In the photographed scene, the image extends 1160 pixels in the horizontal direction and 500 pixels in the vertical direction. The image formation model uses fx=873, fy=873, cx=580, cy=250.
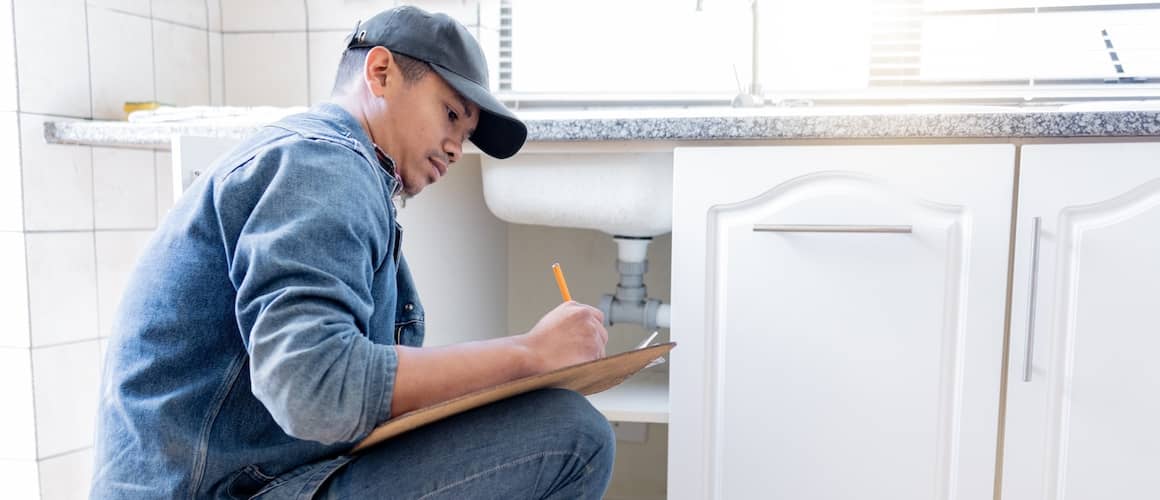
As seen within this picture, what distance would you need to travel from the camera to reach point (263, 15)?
73.8 inches

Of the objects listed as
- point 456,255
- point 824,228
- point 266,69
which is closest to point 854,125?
point 824,228

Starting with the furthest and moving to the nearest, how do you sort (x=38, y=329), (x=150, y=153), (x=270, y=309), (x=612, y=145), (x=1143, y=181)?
(x=150, y=153) < (x=38, y=329) < (x=612, y=145) < (x=1143, y=181) < (x=270, y=309)

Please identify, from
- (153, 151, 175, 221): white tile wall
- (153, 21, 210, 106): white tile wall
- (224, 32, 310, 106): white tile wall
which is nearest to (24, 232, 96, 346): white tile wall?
(153, 151, 175, 221): white tile wall

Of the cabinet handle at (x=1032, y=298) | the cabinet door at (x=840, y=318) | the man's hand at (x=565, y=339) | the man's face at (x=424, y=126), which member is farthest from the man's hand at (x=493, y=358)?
the cabinet handle at (x=1032, y=298)

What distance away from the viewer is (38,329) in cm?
153

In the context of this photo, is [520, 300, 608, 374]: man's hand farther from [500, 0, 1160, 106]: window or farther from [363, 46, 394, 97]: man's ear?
[500, 0, 1160, 106]: window

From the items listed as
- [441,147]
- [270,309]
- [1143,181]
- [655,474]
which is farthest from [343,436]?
[655,474]

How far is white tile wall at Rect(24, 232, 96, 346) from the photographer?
1.52 meters

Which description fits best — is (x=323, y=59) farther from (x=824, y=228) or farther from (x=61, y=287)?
(x=824, y=228)

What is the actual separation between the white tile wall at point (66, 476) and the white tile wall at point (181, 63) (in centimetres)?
72

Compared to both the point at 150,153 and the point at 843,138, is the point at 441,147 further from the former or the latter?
the point at 150,153

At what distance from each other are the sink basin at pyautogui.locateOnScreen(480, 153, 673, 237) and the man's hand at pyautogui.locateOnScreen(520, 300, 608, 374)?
14.6 inches

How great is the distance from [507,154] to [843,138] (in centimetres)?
44

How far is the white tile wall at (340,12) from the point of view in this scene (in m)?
1.81
